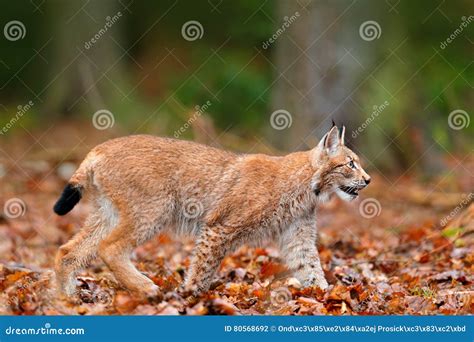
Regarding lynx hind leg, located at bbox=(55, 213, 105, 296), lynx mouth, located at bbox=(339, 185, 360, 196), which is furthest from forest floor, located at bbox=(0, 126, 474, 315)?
lynx mouth, located at bbox=(339, 185, 360, 196)

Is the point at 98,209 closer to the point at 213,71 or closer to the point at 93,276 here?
the point at 93,276

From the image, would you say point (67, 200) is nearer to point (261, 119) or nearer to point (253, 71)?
A: point (261, 119)

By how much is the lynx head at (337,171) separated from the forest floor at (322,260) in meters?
0.95

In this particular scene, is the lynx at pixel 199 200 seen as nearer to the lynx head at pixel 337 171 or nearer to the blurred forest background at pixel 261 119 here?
the lynx head at pixel 337 171

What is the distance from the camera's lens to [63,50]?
21.6 m

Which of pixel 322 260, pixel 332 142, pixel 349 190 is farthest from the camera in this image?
pixel 322 260

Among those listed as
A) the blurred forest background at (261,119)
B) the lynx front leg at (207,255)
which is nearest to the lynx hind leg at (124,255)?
the blurred forest background at (261,119)

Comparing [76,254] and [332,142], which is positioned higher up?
[332,142]

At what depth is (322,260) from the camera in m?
10.1

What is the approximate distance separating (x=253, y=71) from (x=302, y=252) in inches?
568

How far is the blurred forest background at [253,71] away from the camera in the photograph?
610 inches

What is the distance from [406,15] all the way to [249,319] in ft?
46.7

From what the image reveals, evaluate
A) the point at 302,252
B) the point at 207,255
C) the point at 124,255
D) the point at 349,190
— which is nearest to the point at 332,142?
the point at 349,190

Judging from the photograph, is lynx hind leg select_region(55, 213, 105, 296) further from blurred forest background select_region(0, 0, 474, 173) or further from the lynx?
blurred forest background select_region(0, 0, 474, 173)
